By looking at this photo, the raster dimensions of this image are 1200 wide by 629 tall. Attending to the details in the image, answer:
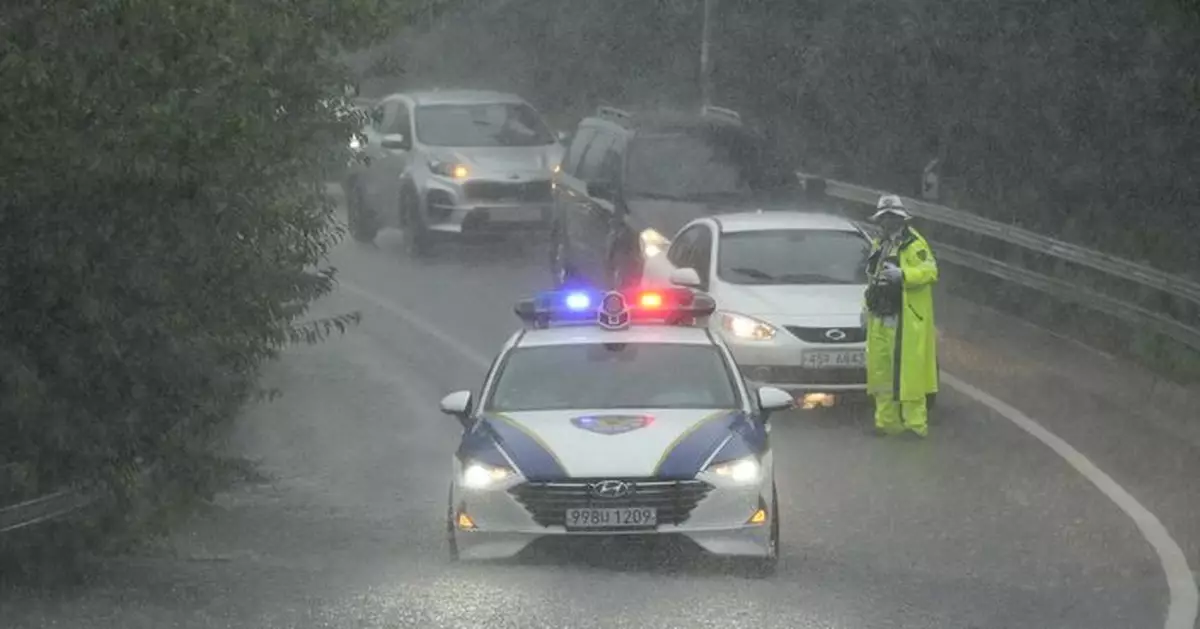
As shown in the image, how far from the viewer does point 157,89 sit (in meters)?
11.2

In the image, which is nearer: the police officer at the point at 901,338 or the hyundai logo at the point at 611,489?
the hyundai logo at the point at 611,489

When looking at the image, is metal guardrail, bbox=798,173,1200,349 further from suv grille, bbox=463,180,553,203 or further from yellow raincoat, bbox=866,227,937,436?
suv grille, bbox=463,180,553,203

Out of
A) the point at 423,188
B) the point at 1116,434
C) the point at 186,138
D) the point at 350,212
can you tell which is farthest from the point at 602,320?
the point at 350,212

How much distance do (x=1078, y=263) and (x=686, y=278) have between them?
5.16 m

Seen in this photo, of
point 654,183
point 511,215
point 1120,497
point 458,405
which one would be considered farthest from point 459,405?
point 511,215

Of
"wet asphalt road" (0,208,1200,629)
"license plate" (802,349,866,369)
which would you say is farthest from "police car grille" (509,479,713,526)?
"license plate" (802,349,866,369)

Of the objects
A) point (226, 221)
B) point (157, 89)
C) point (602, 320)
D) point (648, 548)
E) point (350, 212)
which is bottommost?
point (350, 212)

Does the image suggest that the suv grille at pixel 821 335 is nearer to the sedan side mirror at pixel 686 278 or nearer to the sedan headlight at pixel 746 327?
the sedan headlight at pixel 746 327

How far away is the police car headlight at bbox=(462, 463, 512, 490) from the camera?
11898 millimetres

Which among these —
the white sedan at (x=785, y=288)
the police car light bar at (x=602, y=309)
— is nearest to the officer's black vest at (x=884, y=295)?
the white sedan at (x=785, y=288)

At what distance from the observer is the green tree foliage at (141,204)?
1081 cm

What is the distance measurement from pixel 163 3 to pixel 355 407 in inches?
343

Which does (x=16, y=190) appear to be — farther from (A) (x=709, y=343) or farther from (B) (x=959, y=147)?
(B) (x=959, y=147)

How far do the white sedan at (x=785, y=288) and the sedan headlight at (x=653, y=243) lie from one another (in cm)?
38
